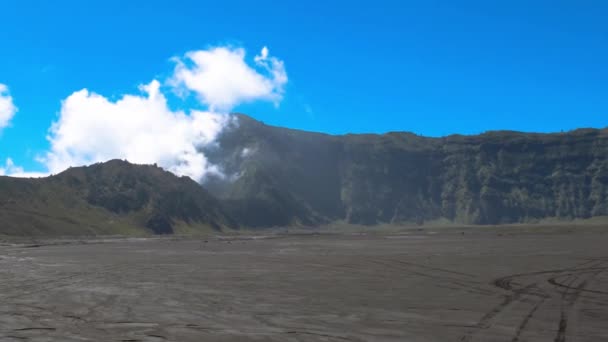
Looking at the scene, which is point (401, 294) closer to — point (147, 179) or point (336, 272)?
point (336, 272)

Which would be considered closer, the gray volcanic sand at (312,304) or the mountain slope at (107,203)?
the gray volcanic sand at (312,304)

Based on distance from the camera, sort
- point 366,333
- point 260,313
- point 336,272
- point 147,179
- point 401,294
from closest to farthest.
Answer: point 366,333 < point 260,313 < point 401,294 < point 336,272 < point 147,179

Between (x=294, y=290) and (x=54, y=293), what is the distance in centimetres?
805

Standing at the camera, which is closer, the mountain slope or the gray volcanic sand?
the gray volcanic sand

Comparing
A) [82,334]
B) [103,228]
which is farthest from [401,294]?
[103,228]

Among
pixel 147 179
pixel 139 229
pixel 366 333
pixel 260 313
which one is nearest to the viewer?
pixel 366 333

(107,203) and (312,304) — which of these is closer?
(312,304)

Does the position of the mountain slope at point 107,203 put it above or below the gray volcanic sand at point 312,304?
above

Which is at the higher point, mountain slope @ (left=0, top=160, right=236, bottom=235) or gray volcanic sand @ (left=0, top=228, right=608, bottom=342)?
mountain slope @ (left=0, top=160, right=236, bottom=235)

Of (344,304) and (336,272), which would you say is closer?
(344,304)

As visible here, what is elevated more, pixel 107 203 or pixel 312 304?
pixel 107 203

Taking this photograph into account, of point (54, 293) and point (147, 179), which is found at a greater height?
point (147, 179)

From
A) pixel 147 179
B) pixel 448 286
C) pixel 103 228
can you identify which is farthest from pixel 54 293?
pixel 147 179

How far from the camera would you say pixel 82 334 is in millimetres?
11438
